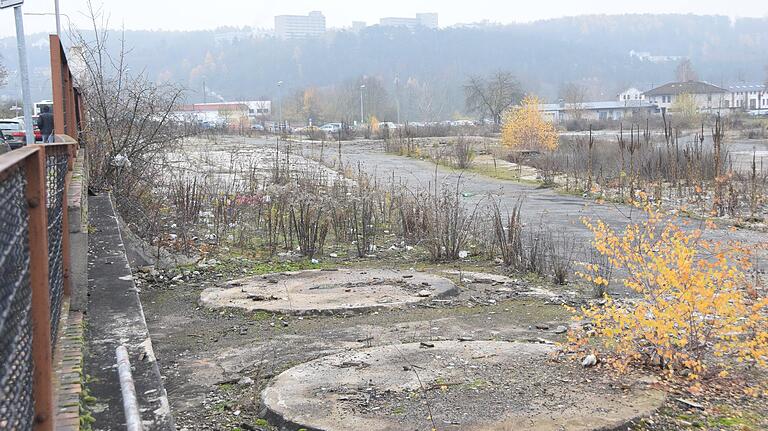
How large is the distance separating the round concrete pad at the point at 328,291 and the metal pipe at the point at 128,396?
3801 millimetres

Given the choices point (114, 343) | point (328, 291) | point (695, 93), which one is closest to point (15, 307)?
point (114, 343)

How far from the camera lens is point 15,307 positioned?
2.22 meters

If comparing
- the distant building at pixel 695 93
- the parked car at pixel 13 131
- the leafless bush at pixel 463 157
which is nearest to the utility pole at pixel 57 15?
the parked car at pixel 13 131

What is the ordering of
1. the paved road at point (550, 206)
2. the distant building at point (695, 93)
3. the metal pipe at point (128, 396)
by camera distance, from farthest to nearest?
the distant building at point (695, 93), the paved road at point (550, 206), the metal pipe at point (128, 396)

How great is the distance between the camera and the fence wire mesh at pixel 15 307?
76.7 inches

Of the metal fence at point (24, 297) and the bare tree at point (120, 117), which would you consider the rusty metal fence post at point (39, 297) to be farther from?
the bare tree at point (120, 117)

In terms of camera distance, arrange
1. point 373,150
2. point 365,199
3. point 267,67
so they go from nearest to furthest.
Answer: point 365,199 < point 373,150 < point 267,67

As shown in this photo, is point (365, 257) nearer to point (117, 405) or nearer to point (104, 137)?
point (104, 137)

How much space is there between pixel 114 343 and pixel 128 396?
3.57 feet

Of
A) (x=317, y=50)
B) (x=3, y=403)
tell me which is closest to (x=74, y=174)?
(x=3, y=403)

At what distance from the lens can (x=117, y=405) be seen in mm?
3699

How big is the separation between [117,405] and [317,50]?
19272cm

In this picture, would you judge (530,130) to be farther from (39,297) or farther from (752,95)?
(752,95)

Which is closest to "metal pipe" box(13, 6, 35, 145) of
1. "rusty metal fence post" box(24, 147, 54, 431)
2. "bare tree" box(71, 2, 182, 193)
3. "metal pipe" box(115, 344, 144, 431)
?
"bare tree" box(71, 2, 182, 193)
